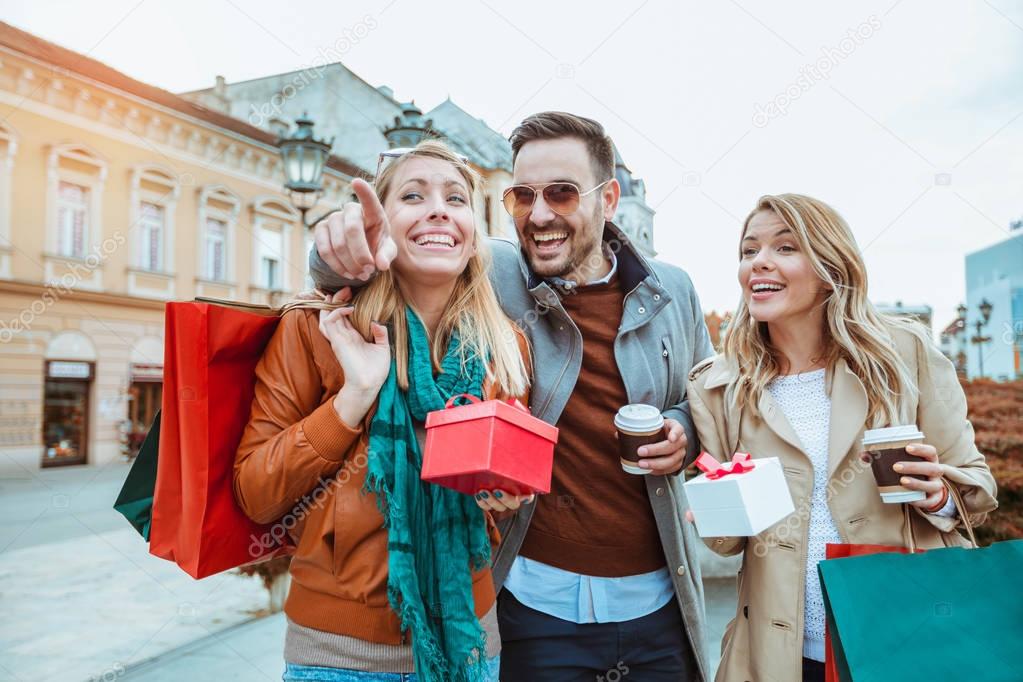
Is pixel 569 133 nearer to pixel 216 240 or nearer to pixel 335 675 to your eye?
pixel 335 675

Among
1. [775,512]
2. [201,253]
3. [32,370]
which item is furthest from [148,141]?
[775,512]

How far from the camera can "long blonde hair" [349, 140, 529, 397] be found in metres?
1.75

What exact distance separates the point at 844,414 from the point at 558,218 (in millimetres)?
1109

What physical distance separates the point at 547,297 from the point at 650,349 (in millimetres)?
408

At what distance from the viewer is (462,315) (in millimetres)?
1880

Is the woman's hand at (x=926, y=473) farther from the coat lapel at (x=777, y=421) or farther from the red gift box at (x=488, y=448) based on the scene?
the red gift box at (x=488, y=448)

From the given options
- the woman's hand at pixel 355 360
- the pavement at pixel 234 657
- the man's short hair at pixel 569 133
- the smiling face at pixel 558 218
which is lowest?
the pavement at pixel 234 657

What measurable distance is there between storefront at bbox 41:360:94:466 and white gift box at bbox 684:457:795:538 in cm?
1742

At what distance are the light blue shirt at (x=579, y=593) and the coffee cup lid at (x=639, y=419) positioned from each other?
23.0 inches

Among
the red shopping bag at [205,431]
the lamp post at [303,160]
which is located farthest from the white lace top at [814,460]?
the lamp post at [303,160]

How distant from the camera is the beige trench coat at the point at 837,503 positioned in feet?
5.79

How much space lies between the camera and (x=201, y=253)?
1672cm

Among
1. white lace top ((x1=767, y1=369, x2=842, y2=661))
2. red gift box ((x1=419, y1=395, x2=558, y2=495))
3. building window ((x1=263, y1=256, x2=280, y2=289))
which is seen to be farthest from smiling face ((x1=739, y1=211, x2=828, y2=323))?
building window ((x1=263, y1=256, x2=280, y2=289))

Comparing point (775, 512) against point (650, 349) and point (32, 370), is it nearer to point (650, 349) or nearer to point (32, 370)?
point (650, 349)
